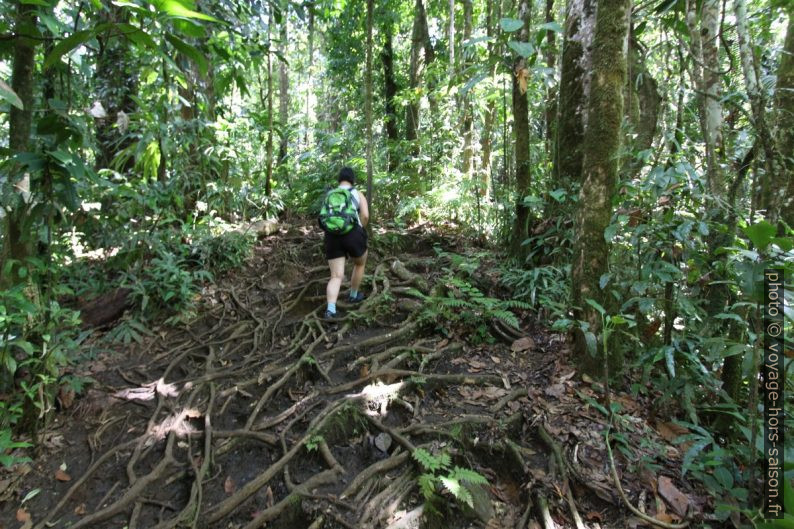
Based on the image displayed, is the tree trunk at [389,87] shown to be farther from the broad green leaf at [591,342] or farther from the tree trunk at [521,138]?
the broad green leaf at [591,342]

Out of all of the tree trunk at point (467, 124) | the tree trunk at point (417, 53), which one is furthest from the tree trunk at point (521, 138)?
the tree trunk at point (417, 53)

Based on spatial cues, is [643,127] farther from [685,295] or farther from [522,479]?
[522,479]

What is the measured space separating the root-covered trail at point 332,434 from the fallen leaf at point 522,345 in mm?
18

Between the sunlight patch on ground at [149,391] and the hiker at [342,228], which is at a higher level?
the hiker at [342,228]

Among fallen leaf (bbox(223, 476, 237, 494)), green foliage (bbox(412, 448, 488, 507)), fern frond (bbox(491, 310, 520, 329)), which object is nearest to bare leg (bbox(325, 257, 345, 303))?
fern frond (bbox(491, 310, 520, 329))

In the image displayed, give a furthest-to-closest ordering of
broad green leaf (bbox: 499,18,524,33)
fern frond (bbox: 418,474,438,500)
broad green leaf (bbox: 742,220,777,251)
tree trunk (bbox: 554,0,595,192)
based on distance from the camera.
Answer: tree trunk (bbox: 554,0,595,192)
broad green leaf (bbox: 499,18,524,33)
fern frond (bbox: 418,474,438,500)
broad green leaf (bbox: 742,220,777,251)

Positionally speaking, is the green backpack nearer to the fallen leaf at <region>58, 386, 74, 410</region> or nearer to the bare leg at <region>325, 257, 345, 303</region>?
the bare leg at <region>325, 257, 345, 303</region>

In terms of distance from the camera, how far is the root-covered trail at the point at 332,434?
2766mm

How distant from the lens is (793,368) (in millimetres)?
2775

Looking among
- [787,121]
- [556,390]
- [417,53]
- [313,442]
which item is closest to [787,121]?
[787,121]

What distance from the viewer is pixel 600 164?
3527mm

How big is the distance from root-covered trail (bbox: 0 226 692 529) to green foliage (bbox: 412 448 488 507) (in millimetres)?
14

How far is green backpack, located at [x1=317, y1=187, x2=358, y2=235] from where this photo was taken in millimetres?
5156

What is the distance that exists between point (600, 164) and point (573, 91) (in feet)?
7.35
